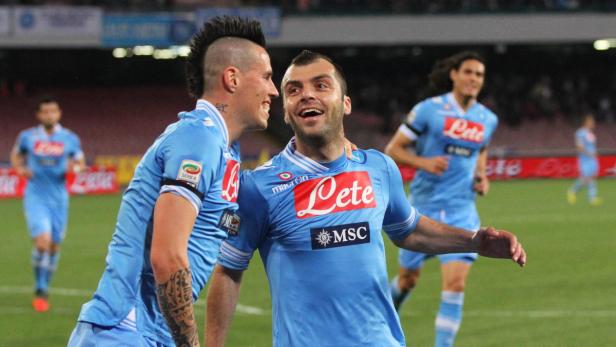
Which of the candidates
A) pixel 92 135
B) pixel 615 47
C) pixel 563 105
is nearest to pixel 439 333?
pixel 92 135

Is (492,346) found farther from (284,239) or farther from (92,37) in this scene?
(92,37)

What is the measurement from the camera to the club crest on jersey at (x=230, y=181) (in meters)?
4.07

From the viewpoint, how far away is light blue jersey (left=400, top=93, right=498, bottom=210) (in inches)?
370

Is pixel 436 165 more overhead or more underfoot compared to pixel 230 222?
more underfoot

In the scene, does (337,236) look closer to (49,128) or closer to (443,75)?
(443,75)

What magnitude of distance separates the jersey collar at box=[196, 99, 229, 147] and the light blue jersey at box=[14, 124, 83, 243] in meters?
8.98

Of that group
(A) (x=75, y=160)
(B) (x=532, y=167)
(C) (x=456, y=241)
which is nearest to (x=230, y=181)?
(C) (x=456, y=241)

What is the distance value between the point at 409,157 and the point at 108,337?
18.6ft

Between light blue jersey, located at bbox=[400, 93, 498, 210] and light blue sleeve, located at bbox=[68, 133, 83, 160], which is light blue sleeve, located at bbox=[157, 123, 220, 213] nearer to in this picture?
light blue jersey, located at bbox=[400, 93, 498, 210]

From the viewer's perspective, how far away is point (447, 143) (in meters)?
9.55

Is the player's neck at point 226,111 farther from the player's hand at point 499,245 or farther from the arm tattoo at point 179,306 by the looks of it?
the player's hand at point 499,245

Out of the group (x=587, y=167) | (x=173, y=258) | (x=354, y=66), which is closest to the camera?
(x=173, y=258)

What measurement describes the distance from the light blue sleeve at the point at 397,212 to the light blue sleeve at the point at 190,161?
3.83 feet

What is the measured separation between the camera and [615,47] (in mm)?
46656
